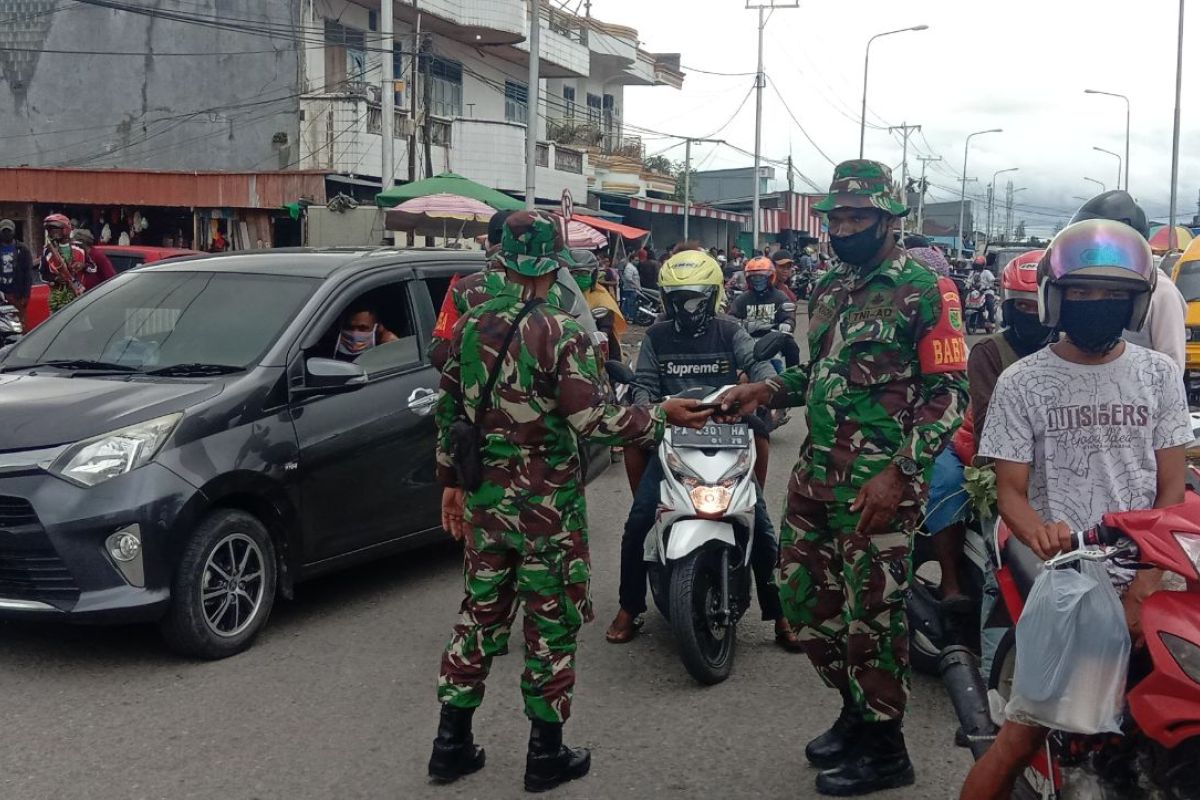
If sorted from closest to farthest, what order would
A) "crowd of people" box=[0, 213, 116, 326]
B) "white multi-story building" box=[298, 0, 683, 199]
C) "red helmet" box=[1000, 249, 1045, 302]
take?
"red helmet" box=[1000, 249, 1045, 302]
"crowd of people" box=[0, 213, 116, 326]
"white multi-story building" box=[298, 0, 683, 199]

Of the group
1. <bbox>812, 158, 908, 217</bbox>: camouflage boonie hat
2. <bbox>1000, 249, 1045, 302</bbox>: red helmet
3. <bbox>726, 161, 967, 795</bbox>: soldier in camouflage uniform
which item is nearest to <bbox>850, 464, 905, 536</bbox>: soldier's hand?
<bbox>726, 161, 967, 795</bbox>: soldier in camouflage uniform

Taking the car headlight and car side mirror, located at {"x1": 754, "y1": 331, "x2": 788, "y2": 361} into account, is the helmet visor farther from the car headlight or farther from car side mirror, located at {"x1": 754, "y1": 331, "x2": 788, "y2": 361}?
the car headlight

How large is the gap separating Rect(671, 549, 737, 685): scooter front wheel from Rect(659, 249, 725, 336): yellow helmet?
115 cm

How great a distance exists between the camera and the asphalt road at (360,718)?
A: 411 centimetres

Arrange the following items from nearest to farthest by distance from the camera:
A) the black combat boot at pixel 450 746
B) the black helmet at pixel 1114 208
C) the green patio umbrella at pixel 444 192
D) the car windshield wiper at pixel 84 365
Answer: the black combat boot at pixel 450 746 < the car windshield wiper at pixel 84 365 < the black helmet at pixel 1114 208 < the green patio umbrella at pixel 444 192

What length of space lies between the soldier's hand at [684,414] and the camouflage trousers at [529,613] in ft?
1.74

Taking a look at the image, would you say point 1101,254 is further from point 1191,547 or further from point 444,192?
point 444,192

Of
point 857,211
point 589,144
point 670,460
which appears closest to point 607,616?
point 670,460

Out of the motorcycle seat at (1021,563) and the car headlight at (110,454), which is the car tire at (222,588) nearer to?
the car headlight at (110,454)

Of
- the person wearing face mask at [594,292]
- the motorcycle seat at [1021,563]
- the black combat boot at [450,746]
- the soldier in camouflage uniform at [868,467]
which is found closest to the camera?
the motorcycle seat at [1021,563]

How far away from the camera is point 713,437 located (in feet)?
17.5

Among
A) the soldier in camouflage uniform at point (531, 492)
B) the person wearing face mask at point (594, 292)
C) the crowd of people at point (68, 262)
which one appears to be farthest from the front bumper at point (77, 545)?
the crowd of people at point (68, 262)

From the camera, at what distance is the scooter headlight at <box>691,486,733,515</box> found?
5.09m

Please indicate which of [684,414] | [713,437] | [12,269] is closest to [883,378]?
[684,414]
